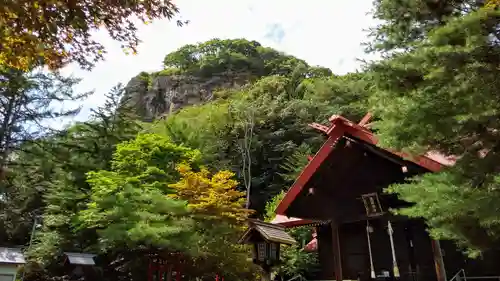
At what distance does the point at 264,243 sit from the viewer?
9102 mm

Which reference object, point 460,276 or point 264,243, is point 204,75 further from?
point 460,276

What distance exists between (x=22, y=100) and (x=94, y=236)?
6688 mm

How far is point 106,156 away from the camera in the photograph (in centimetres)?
1912

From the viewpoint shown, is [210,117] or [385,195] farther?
[210,117]

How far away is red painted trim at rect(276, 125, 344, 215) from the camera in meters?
9.27

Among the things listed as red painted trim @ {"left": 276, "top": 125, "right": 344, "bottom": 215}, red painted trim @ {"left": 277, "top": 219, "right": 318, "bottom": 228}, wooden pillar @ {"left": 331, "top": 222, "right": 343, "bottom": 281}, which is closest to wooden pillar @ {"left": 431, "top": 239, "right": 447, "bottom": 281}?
wooden pillar @ {"left": 331, "top": 222, "right": 343, "bottom": 281}

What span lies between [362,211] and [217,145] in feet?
62.2

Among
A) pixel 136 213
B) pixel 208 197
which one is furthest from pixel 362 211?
pixel 136 213

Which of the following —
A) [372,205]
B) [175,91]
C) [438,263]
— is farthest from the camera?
[175,91]

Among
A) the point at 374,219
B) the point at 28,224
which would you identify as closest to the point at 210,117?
the point at 28,224

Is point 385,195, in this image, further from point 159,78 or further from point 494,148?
point 159,78

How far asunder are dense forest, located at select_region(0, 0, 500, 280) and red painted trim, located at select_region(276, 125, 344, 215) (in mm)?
1226

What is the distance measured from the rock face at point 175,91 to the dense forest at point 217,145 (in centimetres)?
547

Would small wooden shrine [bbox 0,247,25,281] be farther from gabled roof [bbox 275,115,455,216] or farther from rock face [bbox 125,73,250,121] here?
rock face [bbox 125,73,250,121]
